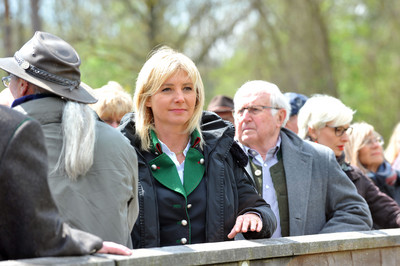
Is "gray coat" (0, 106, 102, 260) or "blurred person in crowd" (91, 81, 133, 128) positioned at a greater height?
"blurred person in crowd" (91, 81, 133, 128)

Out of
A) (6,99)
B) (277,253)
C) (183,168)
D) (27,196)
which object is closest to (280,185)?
(183,168)

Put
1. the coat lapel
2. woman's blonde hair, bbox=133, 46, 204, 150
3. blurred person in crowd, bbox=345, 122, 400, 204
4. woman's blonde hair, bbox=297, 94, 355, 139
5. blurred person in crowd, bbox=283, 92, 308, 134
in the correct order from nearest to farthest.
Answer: woman's blonde hair, bbox=133, 46, 204, 150
the coat lapel
woman's blonde hair, bbox=297, 94, 355, 139
blurred person in crowd, bbox=345, 122, 400, 204
blurred person in crowd, bbox=283, 92, 308, 134

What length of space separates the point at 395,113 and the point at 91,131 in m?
19.1

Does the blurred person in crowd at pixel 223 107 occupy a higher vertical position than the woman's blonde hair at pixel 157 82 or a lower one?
higher

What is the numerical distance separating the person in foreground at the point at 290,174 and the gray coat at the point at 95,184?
175cm

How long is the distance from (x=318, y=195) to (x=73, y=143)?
2344 mm

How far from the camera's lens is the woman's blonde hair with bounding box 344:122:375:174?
633 cm

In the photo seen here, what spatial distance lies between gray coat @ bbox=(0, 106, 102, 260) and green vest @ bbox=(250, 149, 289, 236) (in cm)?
235

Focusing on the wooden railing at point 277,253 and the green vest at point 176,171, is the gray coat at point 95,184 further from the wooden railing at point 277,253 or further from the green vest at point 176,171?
the green vest at point 176,171

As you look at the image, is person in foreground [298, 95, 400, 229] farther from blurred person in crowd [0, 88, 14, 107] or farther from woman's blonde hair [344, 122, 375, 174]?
blurred person in crowd [0, 88, 14, 107]

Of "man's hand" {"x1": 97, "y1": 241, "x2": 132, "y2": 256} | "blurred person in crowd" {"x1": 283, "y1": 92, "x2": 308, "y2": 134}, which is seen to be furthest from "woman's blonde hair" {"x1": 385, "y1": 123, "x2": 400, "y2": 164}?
"man's hand" {"x1": 97, "y1": 241, "x2": 132, "y2": 256}

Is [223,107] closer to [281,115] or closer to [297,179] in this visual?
[281,115]

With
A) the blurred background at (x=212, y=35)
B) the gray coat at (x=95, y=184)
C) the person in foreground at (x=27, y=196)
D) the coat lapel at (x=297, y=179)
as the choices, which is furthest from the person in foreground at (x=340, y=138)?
the blurred background at (x=212, y=35)

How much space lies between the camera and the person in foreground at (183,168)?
368 centimetres
